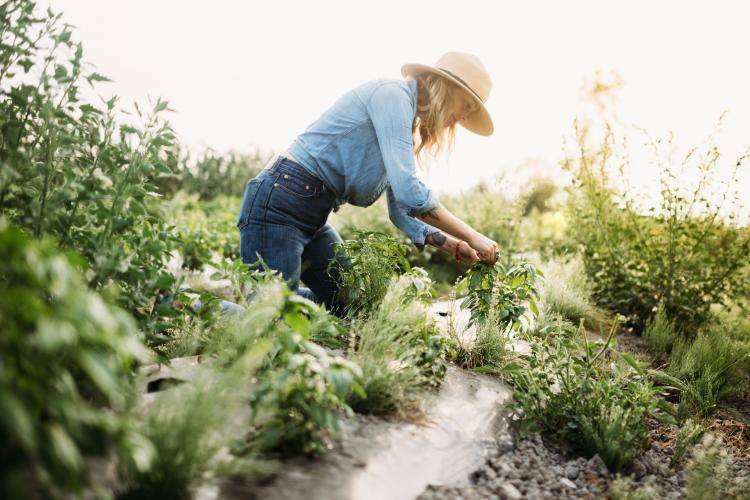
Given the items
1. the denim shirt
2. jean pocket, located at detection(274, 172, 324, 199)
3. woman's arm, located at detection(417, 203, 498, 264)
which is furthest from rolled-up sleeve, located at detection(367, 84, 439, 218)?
jean pocket, located at detection(274, 172, 324, 199)

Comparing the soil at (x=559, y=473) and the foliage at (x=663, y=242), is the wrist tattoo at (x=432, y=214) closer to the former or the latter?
the soil at (x=559, y=473)

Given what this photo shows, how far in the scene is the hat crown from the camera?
2803 mm

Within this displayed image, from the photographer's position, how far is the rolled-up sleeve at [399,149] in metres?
2.49

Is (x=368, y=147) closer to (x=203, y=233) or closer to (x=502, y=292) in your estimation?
(x=502, y=292)

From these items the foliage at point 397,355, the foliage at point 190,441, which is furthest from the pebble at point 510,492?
the foliage at point 190,441

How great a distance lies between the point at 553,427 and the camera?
7.47ft

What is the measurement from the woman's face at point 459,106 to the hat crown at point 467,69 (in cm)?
7

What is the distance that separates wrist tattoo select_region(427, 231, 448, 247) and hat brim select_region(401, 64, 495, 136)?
2.49ft

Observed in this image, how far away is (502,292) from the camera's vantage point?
2.83 metres

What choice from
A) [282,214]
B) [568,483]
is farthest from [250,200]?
[568,483]

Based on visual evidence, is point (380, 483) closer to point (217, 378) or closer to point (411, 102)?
point (217, 378)

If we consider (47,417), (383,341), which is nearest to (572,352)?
(383,341)

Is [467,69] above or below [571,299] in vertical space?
above

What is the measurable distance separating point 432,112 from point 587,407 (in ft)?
5.68
